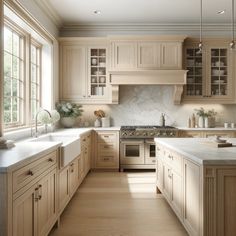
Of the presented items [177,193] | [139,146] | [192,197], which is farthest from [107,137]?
[192,197]

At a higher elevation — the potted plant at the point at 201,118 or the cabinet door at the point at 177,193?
the potted plant at the point at 201,118

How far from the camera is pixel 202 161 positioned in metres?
2.02

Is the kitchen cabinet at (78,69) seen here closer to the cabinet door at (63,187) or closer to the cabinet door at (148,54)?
the cabinet door at (148,54)

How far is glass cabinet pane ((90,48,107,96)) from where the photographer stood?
5.93m

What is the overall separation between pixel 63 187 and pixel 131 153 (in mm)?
2589

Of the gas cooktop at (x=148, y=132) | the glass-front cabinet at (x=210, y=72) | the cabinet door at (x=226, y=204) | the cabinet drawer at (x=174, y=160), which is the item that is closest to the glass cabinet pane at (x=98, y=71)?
the gas cooktop at (x=148, y=132)

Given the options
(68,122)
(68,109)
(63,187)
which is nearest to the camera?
(63,187)

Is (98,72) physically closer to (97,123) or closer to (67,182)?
(97,123)

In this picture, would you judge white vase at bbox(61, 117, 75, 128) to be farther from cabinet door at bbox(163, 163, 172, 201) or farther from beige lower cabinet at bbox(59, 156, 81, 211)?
cabinet door at bbox(163, 163, 172, 201)

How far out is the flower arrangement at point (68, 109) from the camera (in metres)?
5.67

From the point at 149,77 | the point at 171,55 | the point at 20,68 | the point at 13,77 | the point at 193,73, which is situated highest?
the point at 171,55

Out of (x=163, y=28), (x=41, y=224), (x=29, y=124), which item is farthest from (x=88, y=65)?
(x=41, y=224)

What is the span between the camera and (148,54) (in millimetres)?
5762

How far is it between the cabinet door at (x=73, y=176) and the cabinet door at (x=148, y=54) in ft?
8.45
